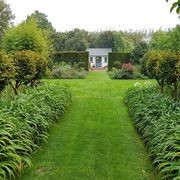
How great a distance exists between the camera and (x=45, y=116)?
987 cm

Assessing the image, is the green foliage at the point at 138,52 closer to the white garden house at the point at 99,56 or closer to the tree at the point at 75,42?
the tree at the point at 75,42

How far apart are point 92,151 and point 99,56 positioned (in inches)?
2405

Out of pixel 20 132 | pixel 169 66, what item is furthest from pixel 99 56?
pixel 20 132

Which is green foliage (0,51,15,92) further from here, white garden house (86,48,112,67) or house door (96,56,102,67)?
house door (96,56,102,67)

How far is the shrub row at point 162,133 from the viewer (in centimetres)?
583

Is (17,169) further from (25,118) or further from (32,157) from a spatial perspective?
(25,118)

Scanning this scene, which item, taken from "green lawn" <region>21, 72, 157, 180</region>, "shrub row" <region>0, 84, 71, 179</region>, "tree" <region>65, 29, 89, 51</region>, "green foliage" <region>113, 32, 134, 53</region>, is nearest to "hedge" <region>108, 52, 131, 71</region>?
"tree" <region>65, 29, 89, 51</region>

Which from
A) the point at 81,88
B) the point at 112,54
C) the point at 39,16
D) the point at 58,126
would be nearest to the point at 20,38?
the point at 81,88

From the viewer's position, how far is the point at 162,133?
7.27 meters

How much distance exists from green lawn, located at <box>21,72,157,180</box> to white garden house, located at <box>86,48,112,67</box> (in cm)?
5491

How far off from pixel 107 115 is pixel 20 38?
908cm

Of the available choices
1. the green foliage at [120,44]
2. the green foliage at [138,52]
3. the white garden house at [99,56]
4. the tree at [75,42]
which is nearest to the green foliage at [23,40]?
the green foliage at [138,52]

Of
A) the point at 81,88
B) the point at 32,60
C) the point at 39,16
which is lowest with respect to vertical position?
the point at 81,88

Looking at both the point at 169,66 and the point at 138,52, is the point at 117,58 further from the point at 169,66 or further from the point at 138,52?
the point at 169,66
